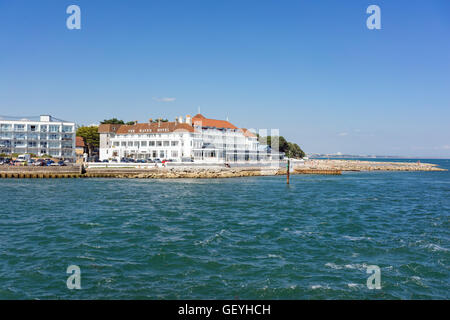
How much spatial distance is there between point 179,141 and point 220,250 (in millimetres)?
73240

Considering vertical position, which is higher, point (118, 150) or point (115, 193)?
point (118, 150)

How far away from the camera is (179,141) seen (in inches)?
3597

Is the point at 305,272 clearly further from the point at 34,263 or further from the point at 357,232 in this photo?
the point at 34,263

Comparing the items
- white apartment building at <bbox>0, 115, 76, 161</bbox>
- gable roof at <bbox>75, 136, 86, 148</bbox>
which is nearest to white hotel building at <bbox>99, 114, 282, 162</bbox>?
white apartment building at <bbox>0, 115, 76, 161</bbox>

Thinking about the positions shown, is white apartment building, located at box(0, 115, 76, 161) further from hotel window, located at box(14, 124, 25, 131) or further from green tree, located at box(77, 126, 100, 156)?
green tree, located at box(77, 126, 100, 156)

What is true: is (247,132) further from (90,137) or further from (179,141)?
(90,137)

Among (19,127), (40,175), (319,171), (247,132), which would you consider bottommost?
(319,171)

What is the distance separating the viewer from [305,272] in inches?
657

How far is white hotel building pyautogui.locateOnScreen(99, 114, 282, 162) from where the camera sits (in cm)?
9206

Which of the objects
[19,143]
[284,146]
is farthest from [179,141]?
[284,146]

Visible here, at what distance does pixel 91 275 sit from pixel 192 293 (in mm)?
5527

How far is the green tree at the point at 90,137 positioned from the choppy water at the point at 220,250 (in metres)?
81.4
